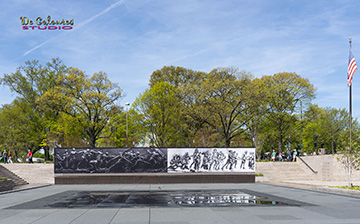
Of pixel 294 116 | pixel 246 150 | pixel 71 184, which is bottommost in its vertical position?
pixel 71 184

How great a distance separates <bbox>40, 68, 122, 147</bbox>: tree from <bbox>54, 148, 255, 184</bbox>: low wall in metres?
20.8

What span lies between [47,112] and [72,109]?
26.3 feet

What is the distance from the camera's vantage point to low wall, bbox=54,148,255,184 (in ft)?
99.5

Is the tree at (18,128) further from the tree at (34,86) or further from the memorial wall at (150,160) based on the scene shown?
the memorial wall at (150,160)

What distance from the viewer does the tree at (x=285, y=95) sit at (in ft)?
186

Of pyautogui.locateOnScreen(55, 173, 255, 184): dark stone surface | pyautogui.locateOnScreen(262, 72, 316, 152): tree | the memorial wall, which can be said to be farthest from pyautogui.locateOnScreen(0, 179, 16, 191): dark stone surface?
pyautogui.locateOnScreen(262, 72, 316, 152): tree

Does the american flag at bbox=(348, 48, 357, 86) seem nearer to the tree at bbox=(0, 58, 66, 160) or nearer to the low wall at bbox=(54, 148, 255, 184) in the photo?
the low wall at bbox=(54, 148, 255, 184)

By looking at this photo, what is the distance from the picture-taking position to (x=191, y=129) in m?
59.1

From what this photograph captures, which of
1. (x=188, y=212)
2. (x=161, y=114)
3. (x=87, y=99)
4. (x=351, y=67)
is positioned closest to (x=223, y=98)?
(x=161, y=114)

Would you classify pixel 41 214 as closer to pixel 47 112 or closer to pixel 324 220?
pixel 324 220

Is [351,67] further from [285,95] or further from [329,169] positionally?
[285,95]

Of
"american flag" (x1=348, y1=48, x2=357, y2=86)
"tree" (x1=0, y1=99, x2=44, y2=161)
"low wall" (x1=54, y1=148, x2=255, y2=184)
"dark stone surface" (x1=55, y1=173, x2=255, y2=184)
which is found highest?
"american flag" (x1=348, y1=48, x2=357, y2=86)

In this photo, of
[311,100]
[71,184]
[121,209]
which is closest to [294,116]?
[311,100]

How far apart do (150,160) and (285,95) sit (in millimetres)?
33821
